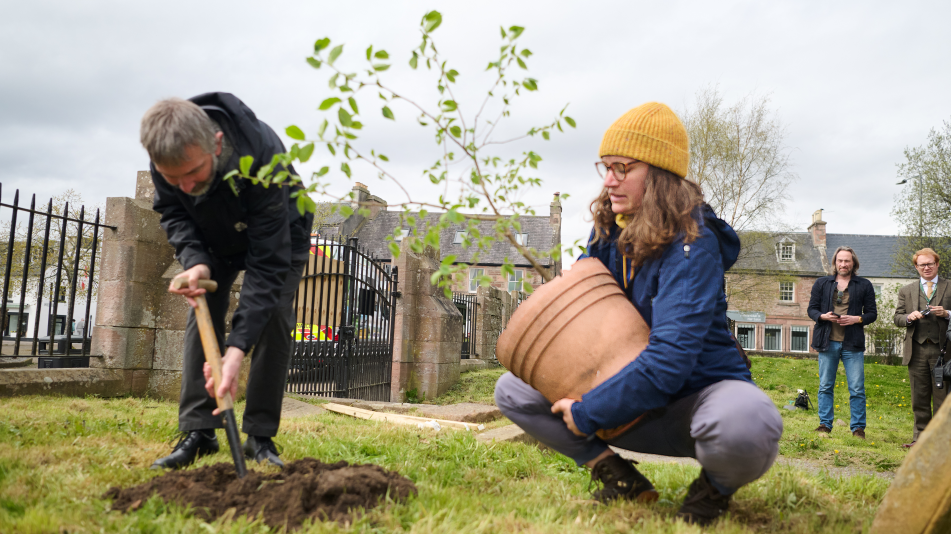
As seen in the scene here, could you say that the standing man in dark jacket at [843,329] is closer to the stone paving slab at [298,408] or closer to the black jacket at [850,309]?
the black jacket at [850,309]

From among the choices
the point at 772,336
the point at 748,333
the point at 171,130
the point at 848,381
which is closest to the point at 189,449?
the point at 171,130

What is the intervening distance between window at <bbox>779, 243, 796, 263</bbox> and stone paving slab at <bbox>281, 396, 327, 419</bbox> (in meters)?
37.1

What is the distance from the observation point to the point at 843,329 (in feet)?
21.6

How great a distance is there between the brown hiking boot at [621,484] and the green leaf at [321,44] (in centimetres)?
184

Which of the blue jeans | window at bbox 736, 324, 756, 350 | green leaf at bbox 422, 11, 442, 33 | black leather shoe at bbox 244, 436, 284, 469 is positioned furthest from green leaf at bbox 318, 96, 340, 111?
window at bbox 736, 324, 756, 350

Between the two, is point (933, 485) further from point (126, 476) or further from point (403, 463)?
point (126, 476)

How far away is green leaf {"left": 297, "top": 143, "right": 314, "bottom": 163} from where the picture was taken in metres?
1.95

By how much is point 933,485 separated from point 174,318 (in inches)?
226

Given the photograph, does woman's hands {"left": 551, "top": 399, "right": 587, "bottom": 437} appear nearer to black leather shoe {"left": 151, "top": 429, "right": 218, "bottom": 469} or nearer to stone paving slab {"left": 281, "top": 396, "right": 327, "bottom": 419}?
black leather shoe {"left": 151, "top": 429, "right": 218, "bottom": 469}

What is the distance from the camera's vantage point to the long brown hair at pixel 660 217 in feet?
7.45

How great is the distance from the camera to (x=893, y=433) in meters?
7.18

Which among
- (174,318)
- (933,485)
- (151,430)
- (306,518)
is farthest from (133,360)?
(933,485)

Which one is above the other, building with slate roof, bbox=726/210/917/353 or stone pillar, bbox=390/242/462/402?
building with slate roof, bbox=726/210/917/353

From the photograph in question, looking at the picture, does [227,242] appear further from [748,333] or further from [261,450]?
[748,333]
